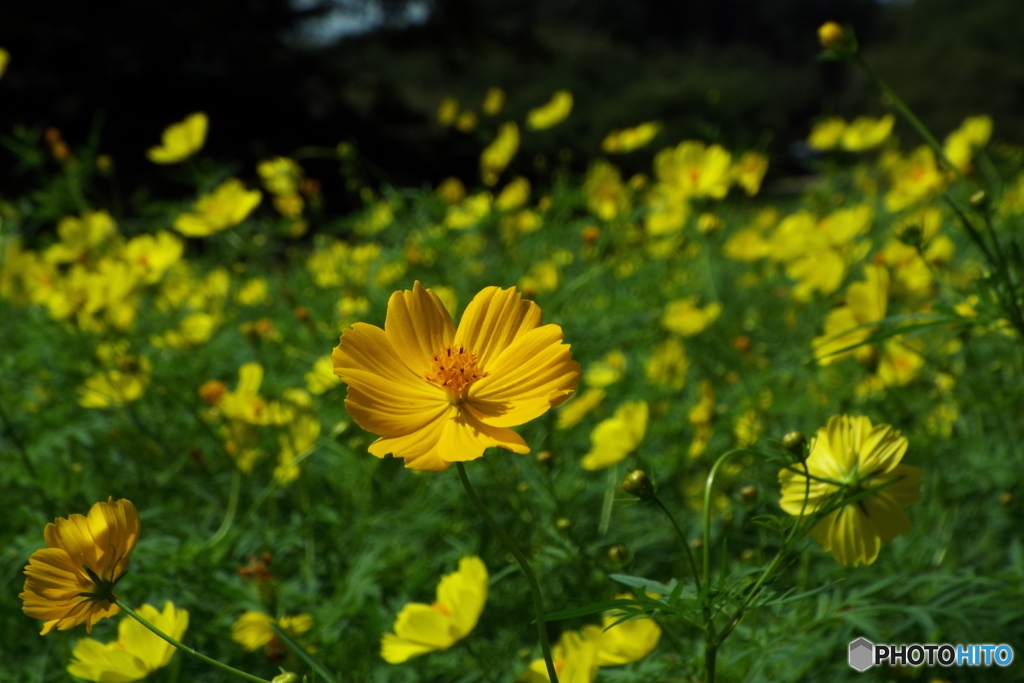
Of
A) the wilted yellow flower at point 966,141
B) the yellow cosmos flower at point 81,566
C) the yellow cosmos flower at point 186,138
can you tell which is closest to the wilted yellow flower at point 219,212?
the yellow cosmos flower at point 186,138

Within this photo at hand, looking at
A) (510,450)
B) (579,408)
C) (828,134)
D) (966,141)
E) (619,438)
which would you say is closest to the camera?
(510,450)

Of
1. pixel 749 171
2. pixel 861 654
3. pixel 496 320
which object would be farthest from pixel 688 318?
pixel 496 320

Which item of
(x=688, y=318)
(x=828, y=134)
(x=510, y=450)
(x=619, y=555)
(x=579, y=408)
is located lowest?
(x=619, y=555)

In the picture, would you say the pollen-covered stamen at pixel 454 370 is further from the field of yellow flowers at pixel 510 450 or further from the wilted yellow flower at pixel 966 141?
the wilted yellow flower at pixel 966 141

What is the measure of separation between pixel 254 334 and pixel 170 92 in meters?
7.38

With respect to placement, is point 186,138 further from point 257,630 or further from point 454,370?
point 454,370

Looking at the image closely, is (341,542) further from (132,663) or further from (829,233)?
(829,233)

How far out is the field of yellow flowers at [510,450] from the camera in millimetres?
744

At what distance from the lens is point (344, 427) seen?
47.6 inches

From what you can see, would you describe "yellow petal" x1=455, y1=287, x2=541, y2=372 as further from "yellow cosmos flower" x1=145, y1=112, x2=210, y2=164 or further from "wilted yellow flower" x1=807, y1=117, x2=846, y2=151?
"wilted yellow flower" x1=807, y1=117, x2=846, y2=151

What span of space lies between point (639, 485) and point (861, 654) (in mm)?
485

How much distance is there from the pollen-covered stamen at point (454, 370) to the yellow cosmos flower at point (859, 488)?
294mm

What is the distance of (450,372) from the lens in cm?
77

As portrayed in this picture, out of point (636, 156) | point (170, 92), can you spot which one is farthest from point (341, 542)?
point (636, 156)
